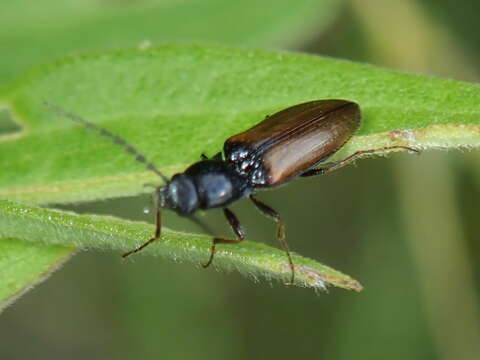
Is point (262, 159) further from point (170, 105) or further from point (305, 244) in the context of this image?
point (305, 244)

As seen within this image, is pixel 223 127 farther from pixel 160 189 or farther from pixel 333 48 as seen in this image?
pixel 333 48

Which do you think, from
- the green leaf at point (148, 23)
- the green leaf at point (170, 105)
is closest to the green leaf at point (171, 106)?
the green leaf at point (170, 105)

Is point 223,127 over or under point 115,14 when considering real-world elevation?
under

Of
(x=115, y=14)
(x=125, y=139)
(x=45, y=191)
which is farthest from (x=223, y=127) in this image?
(x=115, y=14)

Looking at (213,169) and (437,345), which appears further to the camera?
(437,345)

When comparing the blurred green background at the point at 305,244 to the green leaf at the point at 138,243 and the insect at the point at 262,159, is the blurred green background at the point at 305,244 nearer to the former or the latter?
the insect at the point at 262,159


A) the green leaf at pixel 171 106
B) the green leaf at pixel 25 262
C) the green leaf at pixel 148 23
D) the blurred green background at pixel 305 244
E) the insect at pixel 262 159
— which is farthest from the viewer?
the blurred green background at pixel 305 244

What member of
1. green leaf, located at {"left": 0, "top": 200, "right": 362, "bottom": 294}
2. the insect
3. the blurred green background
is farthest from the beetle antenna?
the blurred green background
